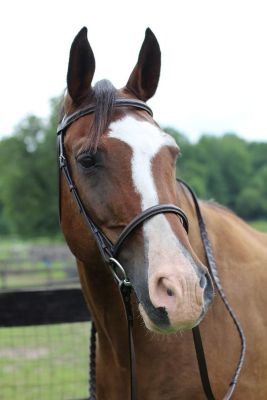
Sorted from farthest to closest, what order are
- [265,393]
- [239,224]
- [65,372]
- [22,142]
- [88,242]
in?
1. [22,142]
2. [65,372]
3. [239,224]
4. [265,393]
5. [88,242]

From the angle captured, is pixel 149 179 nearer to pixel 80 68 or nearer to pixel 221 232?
pixel 80 68

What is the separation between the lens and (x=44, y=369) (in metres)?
7.56

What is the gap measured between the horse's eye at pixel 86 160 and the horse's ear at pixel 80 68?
41cm

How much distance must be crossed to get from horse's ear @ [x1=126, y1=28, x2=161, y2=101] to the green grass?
11.5ft

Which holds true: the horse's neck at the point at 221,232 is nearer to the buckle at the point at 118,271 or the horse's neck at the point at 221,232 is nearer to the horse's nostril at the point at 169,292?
the buckle at the point at 118,271

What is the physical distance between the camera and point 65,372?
7336 mm

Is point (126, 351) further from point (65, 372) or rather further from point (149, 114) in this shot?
point (65, 372)

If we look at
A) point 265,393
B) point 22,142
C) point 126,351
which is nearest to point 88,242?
point 126,351

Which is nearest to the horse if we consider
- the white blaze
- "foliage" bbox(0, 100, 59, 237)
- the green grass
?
the white blaze

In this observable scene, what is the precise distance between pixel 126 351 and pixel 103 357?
11.1 inches

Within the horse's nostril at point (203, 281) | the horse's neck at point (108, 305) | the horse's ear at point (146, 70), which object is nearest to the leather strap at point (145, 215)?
the horse's nostril at point (203, 281)

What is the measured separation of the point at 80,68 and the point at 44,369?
5.93 meters

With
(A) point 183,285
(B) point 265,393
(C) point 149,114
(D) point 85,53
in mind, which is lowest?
(B) point 265,393

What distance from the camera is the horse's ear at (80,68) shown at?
8.61 feet
